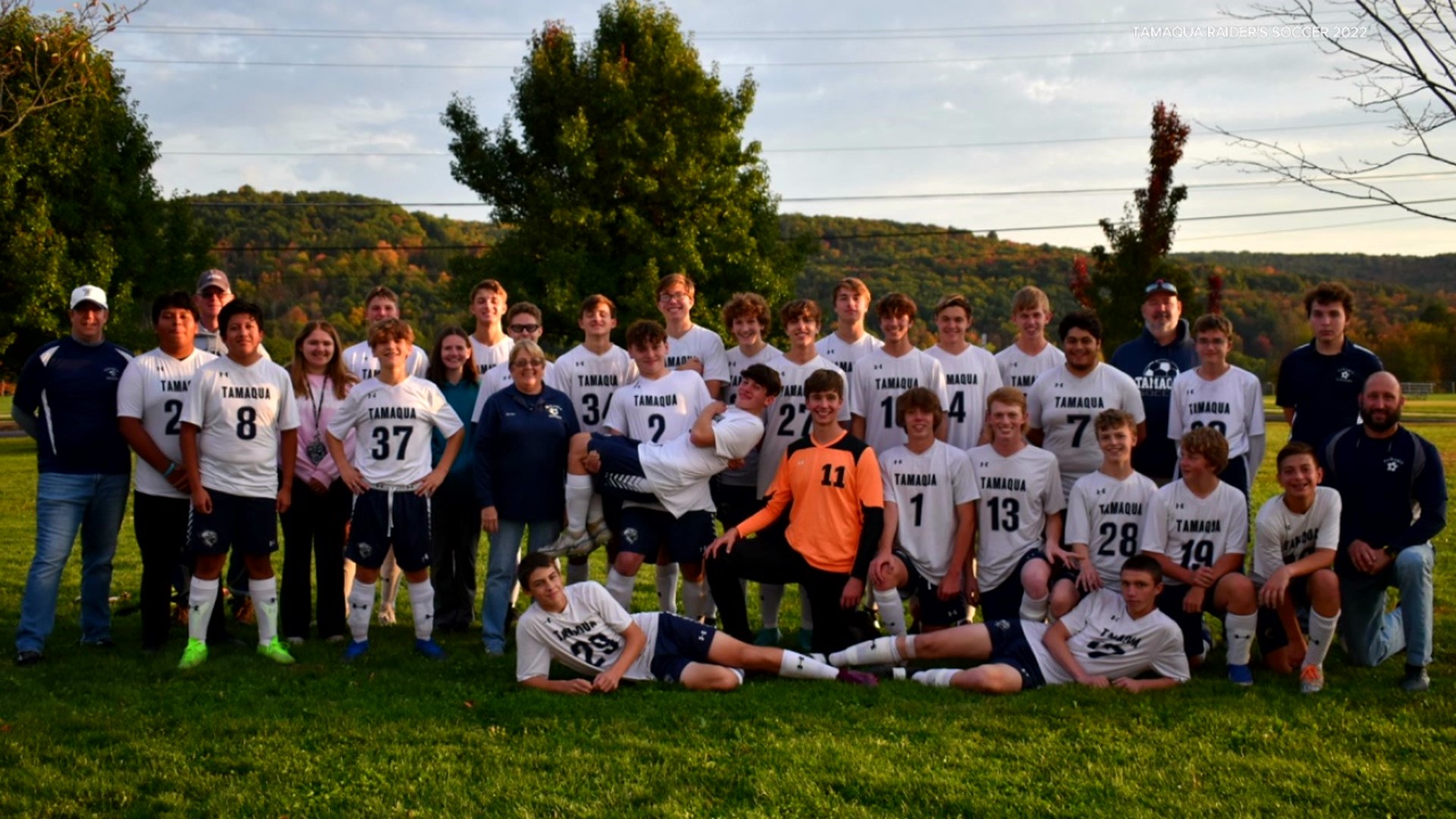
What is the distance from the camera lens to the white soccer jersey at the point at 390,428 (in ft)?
22.9

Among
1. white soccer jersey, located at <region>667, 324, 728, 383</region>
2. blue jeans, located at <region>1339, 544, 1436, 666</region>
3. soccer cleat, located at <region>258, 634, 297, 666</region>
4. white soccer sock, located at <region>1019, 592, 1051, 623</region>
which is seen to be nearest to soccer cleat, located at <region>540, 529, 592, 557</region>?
white soccer jersey, located at <region>667, 324, 728, 383</region>

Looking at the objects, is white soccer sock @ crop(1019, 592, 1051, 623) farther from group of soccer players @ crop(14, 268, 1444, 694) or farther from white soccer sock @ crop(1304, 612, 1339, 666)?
white soccer sock @ crop(1304, 612, 1339, 666)

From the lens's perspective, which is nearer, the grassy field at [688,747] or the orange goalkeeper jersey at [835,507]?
the grassy field at [688,747]

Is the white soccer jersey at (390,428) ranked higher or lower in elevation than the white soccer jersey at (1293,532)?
higher

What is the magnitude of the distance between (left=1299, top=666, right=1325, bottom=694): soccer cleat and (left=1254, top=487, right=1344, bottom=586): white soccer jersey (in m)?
0.57

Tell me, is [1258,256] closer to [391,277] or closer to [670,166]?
[391,277]

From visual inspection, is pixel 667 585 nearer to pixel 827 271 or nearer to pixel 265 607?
pixel 265 607

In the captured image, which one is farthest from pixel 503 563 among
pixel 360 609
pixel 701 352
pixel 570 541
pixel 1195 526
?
pixel 1195 526

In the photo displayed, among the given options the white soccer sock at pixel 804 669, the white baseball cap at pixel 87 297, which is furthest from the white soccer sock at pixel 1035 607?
the white baseball cap at pixel 87 297

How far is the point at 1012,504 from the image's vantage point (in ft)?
23.2

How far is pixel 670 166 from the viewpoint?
27172 mm

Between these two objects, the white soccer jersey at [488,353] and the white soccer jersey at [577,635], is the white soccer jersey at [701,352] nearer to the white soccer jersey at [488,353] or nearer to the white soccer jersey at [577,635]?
the white soccer jersey at [488,353]

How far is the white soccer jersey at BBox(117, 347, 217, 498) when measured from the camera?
23.3 feet

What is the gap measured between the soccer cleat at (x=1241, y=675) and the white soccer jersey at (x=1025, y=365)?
2363 millimetres
